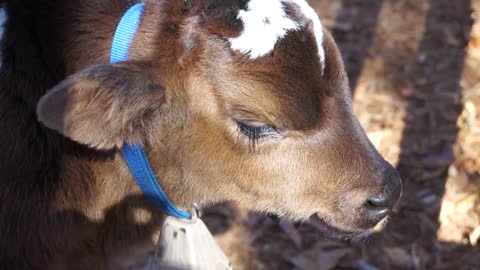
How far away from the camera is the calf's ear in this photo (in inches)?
88.0

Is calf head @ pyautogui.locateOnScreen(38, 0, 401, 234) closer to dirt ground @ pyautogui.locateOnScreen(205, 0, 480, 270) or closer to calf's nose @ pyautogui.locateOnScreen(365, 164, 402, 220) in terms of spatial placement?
calf's nose @ pyautogui.locateOnScreen(365, 164, 402, 220)

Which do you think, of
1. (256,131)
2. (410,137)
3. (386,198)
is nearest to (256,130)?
(256,131)

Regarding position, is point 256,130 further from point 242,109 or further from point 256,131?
point 242,109

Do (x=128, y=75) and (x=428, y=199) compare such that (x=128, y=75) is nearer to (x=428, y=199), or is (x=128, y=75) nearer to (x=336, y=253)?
(x=336, y=253)

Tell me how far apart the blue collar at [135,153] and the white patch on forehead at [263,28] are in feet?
1.40

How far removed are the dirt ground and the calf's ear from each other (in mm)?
1451

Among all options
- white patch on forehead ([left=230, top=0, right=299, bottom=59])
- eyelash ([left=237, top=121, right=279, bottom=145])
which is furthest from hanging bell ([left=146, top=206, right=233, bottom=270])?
white patch on forehead ([left=230, top=0, right=299, bottom=59])

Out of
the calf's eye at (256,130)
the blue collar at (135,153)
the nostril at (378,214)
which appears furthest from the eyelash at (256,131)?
the nostril at (378,214)

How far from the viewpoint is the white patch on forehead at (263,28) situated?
2449mm

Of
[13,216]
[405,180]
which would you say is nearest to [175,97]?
[13,216]

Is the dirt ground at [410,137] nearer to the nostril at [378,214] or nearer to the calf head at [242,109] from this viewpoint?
the nostril at [378,214]

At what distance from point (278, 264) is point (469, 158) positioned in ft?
4.99

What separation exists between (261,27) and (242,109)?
31cm

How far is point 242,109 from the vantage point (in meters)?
2.48
